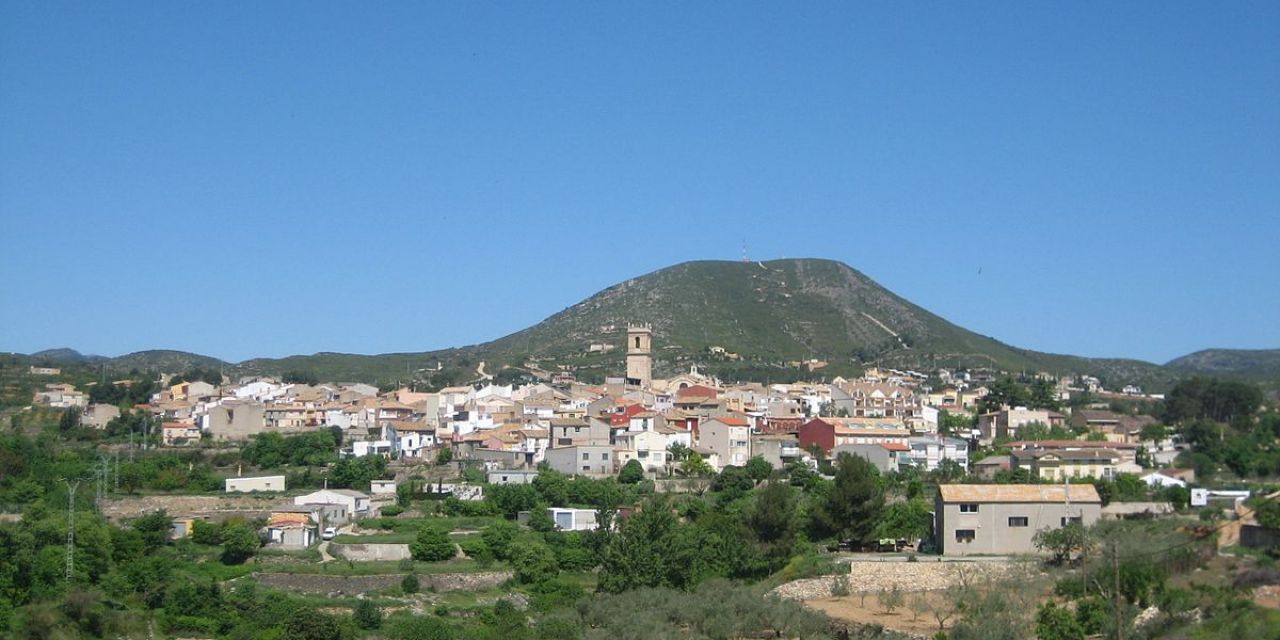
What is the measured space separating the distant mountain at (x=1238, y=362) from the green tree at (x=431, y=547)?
19.6m

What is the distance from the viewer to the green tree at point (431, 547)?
1385 inches

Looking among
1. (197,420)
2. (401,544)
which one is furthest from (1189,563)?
(197,420)

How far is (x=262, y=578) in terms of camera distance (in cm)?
3378

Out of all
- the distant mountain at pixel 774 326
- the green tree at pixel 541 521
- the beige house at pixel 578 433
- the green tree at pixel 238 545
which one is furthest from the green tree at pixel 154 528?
the distant mountain at pixel 774 326

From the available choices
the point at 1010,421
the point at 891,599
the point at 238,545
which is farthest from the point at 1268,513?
the point at 1010,421

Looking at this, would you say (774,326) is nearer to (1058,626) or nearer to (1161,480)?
(1161,480)

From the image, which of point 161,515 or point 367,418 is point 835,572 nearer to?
point 161,515

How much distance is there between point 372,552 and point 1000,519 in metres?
14.8

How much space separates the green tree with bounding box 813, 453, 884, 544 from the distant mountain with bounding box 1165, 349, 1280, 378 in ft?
31.8

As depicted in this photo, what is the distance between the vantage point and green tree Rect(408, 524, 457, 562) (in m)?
35.2

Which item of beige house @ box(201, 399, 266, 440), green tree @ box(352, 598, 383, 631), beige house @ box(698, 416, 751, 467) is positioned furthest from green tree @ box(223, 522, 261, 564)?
beige house @ box(201, 399, 266, 440)

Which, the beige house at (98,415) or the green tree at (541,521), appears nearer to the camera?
the green tree at (541,521)

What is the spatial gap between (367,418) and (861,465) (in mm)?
26843

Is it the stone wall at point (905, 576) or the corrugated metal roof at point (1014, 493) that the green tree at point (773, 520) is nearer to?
the stone wall at point (905, 576)
